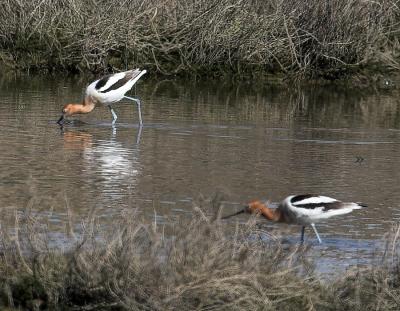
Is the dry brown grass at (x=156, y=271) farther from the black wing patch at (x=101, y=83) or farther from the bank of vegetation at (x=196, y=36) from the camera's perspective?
the bank of vegetation at (x=196, y=36)

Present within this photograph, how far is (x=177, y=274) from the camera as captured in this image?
6492 millimetres

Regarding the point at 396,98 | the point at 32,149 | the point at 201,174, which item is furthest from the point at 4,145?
the point at 396,98

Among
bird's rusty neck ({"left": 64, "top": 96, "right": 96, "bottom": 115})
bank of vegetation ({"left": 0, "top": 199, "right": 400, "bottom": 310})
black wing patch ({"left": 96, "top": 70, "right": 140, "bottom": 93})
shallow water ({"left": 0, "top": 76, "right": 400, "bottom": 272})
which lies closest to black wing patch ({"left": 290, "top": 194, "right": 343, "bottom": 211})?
shallow water ({"left": 0, "top": 76, "right": 400, "bottom": 272})

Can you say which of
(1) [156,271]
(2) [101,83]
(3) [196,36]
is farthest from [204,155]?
(3) [196,36]

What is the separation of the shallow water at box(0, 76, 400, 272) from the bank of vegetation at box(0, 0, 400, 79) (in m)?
3.06

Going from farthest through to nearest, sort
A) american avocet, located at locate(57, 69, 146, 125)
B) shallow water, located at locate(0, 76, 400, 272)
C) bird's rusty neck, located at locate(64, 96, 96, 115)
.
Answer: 1. american avocet, located at locate(57, 69, 146, 125)
2. bird's rusty neck, located at locate(64, 96, 96, 115)
3. shallow water, located at locate(0, 76, 400, 272)

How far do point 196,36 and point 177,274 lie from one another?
59.9 feet

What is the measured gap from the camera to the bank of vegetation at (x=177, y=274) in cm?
650

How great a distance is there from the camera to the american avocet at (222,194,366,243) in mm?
9000

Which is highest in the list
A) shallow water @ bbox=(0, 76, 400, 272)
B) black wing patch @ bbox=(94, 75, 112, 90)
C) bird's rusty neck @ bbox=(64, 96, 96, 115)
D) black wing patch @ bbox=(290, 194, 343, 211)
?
black wing patch @ bbox=(94, 75, 112, 90)

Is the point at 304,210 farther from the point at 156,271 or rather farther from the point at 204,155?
the point at 204,155

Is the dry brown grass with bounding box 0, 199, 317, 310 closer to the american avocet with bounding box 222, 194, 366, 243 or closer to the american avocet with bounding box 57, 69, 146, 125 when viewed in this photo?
the american avocet with bounding box 222, 194, 366, 243

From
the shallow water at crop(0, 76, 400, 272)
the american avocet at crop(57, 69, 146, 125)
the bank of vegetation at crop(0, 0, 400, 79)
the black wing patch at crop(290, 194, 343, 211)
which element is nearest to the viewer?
the black wing patch at crop(290, 194, 343, 211)

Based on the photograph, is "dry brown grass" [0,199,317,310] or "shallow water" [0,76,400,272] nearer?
"dry brown grass" [0,199,317,310]
